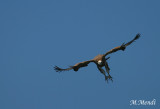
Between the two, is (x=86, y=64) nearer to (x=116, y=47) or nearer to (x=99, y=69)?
(x=99, y=69)

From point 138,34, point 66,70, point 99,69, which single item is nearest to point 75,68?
point 66,70

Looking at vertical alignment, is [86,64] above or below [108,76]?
above

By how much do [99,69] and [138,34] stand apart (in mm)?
3826

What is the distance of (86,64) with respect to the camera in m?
21.4

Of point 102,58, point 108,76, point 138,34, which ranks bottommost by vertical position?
point 108,76

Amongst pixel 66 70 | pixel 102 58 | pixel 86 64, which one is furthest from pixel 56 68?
pixel 102 58

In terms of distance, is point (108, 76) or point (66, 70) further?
point (66, 70)

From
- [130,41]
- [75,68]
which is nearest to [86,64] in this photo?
[75,68]

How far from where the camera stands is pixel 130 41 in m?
20.8

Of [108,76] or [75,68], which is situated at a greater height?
[75,68]

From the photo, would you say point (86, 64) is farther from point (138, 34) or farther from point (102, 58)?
point (138, 34)

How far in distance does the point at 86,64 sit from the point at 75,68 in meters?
0.90

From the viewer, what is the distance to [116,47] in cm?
2069

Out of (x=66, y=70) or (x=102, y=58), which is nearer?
(x=102, y=58)
